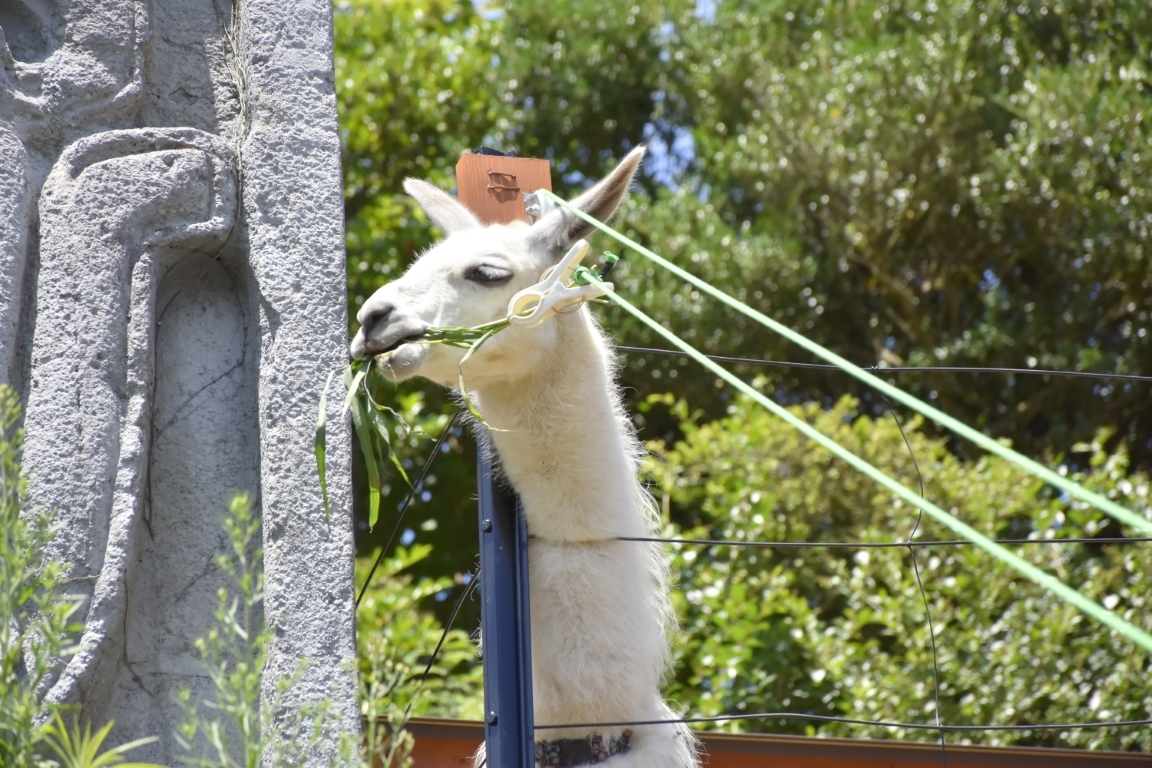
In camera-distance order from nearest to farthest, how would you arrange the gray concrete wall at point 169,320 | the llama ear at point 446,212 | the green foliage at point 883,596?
the gray concrete wall at point 169,320 < the llama ear at point 446,212 < the green foliage at point 883,596

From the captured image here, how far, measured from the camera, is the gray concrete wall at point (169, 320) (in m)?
2.18

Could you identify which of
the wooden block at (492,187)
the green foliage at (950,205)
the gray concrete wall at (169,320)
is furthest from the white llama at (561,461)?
the green foliage at (950,205)

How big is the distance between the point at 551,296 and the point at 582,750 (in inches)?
35.2

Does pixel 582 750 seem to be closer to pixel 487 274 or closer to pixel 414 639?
pixel 487 274

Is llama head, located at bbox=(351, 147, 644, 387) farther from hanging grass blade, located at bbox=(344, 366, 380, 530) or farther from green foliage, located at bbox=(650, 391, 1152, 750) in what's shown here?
green foliage, located at bbox=(650, 391, 1152, 750)

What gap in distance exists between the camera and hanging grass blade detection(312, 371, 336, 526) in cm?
210

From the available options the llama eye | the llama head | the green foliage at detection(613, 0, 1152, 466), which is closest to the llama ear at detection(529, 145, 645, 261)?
the llama head

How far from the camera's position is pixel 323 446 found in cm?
213

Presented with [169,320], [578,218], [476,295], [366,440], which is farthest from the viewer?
[169,320]

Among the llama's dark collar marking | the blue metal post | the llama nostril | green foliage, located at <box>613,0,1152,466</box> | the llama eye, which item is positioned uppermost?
green foliage, located at <box>613,0,1152,466</box>

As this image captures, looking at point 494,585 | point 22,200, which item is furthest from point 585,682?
point 22,200

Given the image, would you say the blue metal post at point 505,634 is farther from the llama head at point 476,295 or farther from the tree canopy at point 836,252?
the tree canopy at point 836,252

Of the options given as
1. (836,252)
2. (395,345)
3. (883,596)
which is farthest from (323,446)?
(836,252)

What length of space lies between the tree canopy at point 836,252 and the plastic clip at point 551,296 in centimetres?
303
